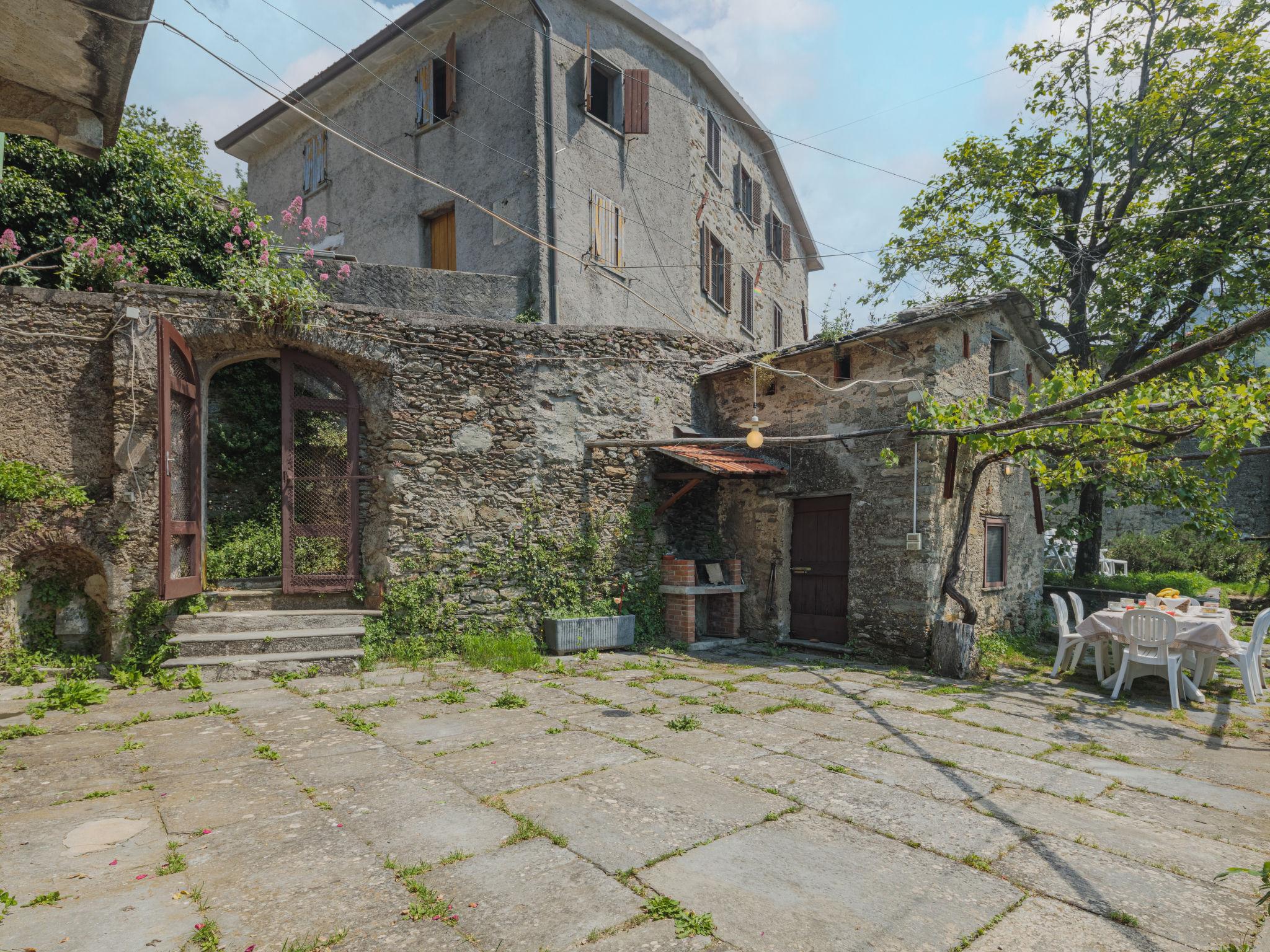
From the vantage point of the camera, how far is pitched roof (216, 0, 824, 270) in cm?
1075

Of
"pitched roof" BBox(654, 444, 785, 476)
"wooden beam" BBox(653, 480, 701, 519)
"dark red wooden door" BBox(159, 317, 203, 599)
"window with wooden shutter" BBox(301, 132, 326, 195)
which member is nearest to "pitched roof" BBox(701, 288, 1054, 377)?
"pitched roof" BBox(654, 444, 785, 476)

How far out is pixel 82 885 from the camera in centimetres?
259

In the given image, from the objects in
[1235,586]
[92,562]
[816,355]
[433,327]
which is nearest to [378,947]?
[92,562]

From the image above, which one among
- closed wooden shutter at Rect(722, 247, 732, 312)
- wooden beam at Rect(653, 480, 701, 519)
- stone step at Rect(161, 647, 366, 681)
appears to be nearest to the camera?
stone step at Rect(161, 647, 366, 681)

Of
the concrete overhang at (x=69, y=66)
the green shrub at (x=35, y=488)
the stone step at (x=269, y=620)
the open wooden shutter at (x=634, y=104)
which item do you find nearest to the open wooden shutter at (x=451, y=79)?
the open wooden shutter at (x=634, y=104)

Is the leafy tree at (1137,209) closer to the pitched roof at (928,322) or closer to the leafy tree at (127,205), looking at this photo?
the pitched roof at (928,322)

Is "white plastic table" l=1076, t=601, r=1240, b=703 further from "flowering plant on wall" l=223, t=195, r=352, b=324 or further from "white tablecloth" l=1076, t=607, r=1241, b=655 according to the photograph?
"flowering plant on wall" l=223, t=195, r=352, b=324

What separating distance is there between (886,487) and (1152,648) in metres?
2.88

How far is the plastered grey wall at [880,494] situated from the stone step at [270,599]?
491 centimetres

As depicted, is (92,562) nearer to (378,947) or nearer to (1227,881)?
(378,947)

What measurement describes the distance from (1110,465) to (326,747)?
847cm

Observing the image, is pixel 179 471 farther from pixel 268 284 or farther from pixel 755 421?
pixel 755 421

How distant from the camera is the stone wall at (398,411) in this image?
236 inches

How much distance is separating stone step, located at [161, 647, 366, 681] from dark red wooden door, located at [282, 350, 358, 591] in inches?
39.5
